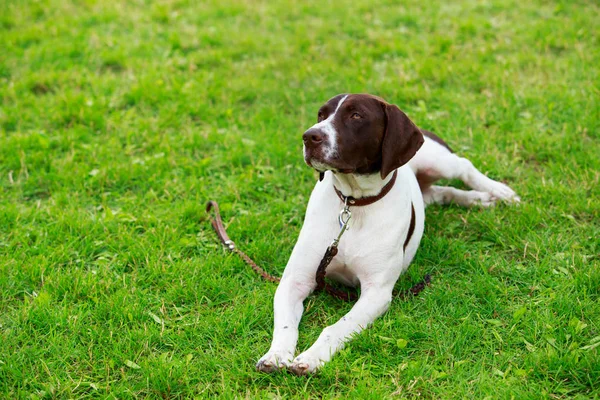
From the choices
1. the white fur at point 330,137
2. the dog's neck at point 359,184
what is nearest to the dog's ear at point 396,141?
the dog's neck at point 359,184

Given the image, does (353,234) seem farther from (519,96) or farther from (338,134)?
(519,96)

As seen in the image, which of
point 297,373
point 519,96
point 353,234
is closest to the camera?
point 297,373

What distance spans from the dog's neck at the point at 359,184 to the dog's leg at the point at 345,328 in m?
0.52

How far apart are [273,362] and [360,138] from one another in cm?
124

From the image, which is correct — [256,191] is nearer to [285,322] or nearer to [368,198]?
[368,198]

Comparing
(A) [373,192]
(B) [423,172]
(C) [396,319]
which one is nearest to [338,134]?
(A) [373,192]

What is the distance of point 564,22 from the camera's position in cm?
802

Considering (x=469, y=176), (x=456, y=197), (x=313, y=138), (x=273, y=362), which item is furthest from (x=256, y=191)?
(x=273, y=362)

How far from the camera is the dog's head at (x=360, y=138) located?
12.0 ft

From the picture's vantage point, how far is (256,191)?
531cm

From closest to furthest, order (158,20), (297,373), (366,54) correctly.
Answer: (297,373), (366,54), (158,20)

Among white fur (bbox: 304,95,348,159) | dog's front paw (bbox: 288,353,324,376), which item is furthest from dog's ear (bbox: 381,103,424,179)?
dog's front paw (bbox: 288,353,324,376)

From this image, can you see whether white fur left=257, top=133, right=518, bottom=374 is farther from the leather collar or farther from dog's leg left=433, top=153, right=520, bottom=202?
dog's leg left=433, top=153, right=520, bottom=202

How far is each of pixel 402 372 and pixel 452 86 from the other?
159 inches
